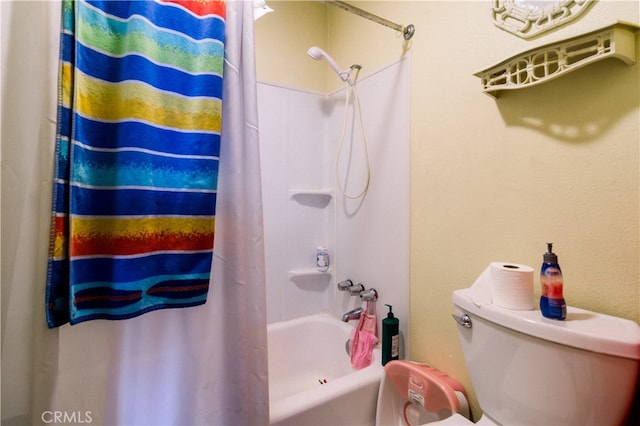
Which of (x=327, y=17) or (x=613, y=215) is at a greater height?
(x=327, y=17)

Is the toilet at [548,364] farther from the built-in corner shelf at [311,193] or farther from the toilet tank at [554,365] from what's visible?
the built-in corner shelf at [311,193]

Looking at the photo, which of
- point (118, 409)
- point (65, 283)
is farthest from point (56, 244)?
point (118, 409)

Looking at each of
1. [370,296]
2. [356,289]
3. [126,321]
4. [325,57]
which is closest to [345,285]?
[356,289]

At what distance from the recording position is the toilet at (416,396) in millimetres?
1012

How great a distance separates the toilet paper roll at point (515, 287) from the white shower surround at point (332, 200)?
1.79ft

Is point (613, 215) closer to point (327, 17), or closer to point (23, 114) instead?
point (23, 114)

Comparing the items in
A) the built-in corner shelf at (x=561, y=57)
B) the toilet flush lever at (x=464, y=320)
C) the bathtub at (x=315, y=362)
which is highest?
the built-in corner shelf at (x=561, y=57)

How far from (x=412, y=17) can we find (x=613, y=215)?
1.07 meters

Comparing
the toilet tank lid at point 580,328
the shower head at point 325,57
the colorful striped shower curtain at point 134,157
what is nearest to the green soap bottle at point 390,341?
the toilet tank lid at point 580,328

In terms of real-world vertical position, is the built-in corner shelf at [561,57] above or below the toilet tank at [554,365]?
above

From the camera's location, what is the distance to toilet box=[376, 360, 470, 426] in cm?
101

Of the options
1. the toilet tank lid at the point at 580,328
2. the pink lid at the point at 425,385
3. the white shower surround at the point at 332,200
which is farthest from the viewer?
the white shower surround at the point at 332,200

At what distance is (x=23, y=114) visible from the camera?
2.15 ft

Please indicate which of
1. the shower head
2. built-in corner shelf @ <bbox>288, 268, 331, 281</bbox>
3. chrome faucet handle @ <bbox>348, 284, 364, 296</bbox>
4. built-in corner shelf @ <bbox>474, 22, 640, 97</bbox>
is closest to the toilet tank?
built-in corner shelf @ <bbox>474, 22, 640, 97</bbox>
